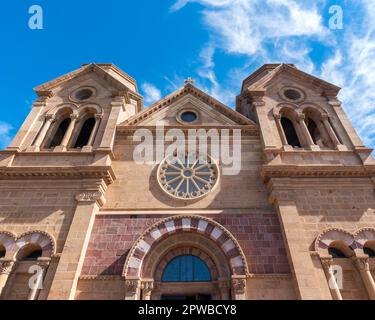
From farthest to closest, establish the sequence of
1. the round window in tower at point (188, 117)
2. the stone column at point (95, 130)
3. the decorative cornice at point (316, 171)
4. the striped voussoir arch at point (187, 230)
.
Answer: the round window in tower at point (188, 117) → the stone column at point (95, 130) → the decorative cornice at point (316, 171) → the striped voussoir arch at point (187, 230)

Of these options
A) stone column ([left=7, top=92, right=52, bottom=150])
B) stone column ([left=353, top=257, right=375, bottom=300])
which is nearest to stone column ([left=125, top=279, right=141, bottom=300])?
stone column ([left=353, top=257, right=375, bottom=300])

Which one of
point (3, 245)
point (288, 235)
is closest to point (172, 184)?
point (288, 235)

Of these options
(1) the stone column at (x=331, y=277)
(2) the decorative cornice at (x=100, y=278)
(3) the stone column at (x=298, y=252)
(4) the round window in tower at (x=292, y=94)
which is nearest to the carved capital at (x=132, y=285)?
(2) the decorative cornice at (x=100, y=278)

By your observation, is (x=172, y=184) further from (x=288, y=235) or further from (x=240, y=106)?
(x=240, y=106)

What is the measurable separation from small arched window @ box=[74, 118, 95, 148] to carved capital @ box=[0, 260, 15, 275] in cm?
754

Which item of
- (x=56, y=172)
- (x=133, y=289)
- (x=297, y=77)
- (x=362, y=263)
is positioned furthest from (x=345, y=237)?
(x=56, y=172)

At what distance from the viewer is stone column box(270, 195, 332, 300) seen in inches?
367

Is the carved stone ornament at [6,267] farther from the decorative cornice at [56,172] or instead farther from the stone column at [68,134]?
the stone column at [68,134]

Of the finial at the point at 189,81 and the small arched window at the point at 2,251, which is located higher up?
the finial at the point at 189,81

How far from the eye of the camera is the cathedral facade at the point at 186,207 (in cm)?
1004

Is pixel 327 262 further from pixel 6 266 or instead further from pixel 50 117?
pixel 50 117

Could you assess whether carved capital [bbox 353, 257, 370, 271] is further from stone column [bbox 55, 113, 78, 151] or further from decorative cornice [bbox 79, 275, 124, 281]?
stone column [bbox 55, 113, 78, 151]

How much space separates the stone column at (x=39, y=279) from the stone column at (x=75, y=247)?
68 cm
